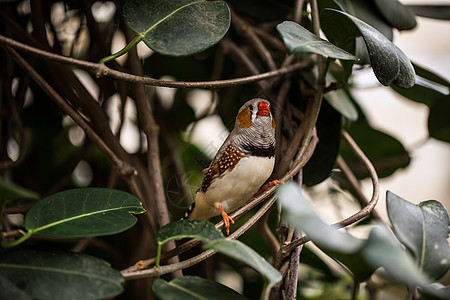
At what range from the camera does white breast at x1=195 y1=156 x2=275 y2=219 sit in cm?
60

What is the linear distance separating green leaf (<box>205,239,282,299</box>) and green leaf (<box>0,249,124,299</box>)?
10 centimetres

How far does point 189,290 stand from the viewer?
0.47 m

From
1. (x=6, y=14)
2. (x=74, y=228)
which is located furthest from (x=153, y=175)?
(x=6, y=14)

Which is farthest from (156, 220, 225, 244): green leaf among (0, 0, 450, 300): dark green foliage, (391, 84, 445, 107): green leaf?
(391, 84, 445, 107): green leaf

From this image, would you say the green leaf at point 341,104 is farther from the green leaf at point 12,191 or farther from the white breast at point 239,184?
the green leaf at point 12,191

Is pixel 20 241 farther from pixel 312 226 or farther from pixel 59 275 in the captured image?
pixel 312 226

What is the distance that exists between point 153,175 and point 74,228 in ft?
0.81

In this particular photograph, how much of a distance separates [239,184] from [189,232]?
0.14 meters

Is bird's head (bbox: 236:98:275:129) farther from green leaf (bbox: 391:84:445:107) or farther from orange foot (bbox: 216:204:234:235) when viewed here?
green leaf (bbox: 391:84:445:107)

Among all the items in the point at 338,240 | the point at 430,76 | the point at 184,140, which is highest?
the point at 338,240

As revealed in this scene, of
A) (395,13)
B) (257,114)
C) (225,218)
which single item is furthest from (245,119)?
(395,13)

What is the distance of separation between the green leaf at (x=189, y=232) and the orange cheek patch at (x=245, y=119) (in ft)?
0.51

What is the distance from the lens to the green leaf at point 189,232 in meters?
0.46

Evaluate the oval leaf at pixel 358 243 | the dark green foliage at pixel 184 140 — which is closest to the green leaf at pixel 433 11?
the dark green foliage at pixel 184 140
